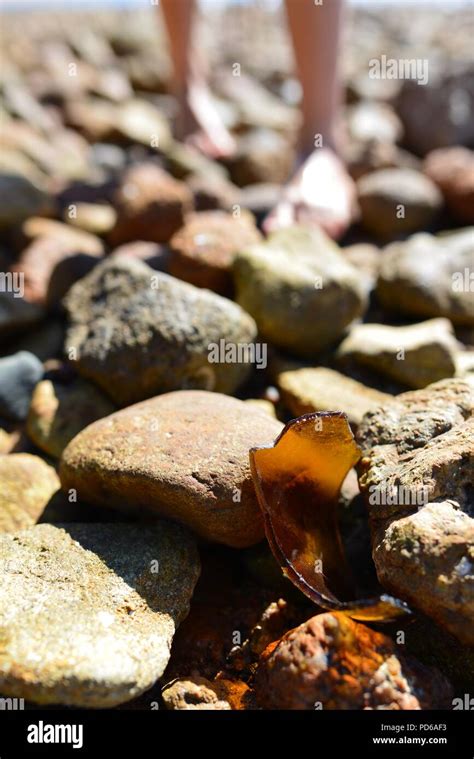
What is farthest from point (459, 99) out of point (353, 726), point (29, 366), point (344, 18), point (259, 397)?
point (353, 726)

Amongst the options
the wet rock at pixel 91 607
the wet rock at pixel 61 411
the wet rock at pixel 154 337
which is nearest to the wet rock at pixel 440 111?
the wet rock at pixel 154 337

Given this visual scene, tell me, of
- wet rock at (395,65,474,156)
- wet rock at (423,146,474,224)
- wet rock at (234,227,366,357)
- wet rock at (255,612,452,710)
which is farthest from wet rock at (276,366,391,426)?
wet rock at (395,65,474,156)

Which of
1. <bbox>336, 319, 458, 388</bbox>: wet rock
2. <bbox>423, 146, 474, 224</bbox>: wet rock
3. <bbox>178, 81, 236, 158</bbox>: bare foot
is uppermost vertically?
<bbox>178, 81, 236, 158</bbox>: bare foot

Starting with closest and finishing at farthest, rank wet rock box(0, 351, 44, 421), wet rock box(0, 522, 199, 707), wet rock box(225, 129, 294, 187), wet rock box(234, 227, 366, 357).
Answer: wet rock box(0, 522, 199, 707)
wet rock box(0, 351, 44, 421)
wet rock box(234, 227, 366, 357)
wet rock box(225, 129, 294, 187)

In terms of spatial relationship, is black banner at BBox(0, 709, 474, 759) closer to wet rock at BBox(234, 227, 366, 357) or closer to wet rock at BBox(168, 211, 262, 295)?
wet rock at BBox(234, 227, 366, 357)

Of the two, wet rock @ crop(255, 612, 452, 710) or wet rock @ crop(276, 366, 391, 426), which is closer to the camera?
wet rock @ crop(255, 612, 452, 710)

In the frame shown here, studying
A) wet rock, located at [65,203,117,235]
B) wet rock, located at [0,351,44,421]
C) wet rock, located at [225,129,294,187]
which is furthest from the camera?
wet rock, located at [225,129,294,187]

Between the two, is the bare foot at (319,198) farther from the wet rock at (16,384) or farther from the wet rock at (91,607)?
the wet rock at (91,607)
